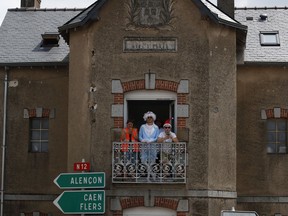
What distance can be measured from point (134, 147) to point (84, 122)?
71.1 inches

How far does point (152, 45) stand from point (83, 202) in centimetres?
580

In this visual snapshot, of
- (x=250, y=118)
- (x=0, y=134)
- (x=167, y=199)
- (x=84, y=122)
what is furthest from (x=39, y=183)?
(x=250, y=118)

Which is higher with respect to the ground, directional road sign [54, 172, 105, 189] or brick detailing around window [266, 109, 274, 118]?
brick detailing around window [266, 109, 274, 118]

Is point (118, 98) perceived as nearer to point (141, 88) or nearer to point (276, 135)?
point (141, 88)

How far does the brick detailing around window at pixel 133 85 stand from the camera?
2150 centimetres

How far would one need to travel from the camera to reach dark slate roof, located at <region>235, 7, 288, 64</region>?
2425cm

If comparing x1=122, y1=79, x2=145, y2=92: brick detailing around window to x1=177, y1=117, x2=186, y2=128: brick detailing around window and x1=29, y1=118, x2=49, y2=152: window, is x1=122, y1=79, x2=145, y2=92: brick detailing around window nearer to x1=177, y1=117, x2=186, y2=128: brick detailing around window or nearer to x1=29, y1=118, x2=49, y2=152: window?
x1=177, y1=117, x2=186, y2=128: brick detailing around window

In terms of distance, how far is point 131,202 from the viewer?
827 inches

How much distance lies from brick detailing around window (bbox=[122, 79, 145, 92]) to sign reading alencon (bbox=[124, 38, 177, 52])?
913mm

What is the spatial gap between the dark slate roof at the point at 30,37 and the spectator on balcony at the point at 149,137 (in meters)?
4.72

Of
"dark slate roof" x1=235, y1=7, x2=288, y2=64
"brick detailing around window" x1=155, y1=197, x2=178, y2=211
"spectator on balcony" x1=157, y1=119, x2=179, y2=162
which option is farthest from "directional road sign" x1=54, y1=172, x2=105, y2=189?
"dark slate roof" x1=235, y1=7, x2=288, y2=64

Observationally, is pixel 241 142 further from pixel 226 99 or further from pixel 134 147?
pixel 134 147

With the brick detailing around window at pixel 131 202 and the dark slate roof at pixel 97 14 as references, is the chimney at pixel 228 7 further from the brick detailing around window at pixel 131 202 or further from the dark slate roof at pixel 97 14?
the brick detailing around window at pixel 131 202

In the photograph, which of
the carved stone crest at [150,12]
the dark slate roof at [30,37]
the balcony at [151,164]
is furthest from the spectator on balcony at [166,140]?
the dark slate roof at [30,37]
